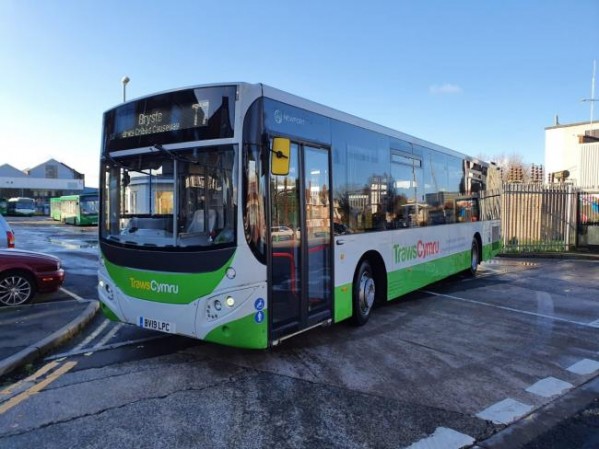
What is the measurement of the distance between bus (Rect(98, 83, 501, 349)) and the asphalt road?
1.69 feet

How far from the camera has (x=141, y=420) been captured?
4168 mm

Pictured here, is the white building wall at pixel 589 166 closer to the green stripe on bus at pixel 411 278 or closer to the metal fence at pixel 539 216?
the metal fence at pixel 539 216

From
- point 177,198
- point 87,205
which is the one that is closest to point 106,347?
point 177,198

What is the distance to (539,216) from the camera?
19.0 m

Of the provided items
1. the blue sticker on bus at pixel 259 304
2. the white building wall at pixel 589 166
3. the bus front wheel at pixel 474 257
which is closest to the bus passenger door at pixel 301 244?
the blue sticker on bus at pixel 259 304

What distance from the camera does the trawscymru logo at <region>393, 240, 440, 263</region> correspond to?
8316mm

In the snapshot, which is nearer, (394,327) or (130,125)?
(130,125)

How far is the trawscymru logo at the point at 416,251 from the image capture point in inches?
327

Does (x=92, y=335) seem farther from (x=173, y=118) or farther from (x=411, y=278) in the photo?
(x=411, y=278)

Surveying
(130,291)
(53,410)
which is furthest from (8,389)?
(130,291)

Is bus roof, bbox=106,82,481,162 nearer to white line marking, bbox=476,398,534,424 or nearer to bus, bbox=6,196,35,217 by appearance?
white line marking, bbox=476,398,534,424

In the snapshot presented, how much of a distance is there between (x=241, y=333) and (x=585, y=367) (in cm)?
426

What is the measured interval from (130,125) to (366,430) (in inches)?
175

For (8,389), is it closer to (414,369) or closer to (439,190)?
(414,369)
